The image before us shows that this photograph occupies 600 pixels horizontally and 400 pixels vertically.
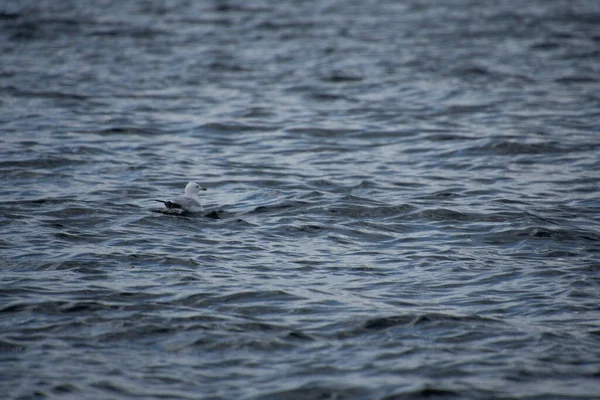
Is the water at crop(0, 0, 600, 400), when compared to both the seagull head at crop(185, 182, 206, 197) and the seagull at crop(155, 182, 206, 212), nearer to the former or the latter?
the seagull at crop(155, 182, 206, 212)

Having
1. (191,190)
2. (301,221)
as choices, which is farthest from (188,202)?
(301,221)

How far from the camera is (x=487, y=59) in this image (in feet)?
79.2

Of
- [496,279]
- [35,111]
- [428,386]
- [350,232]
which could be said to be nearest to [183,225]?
[350,232]

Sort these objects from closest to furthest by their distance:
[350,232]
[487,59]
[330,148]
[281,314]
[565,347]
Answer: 1. [565,347]
2. [281,314]
3. [350,232]
4. [330,148]
5. [487,59]

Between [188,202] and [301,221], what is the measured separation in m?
1.56

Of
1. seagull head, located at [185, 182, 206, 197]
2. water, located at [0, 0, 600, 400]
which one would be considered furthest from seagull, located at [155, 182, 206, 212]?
water, located at [0, 0, 600, 400]

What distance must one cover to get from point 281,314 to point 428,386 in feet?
6.51

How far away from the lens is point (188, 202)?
1184 cm

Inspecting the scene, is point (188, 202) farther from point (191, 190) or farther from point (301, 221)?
point (301, 221)

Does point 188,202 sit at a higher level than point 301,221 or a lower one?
higher

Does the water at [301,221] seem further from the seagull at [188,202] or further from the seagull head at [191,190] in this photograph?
the seagull head at [191,190]

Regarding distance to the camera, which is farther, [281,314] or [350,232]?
[350,232]

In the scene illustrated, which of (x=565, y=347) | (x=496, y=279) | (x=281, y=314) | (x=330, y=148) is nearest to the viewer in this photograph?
(x=565, y=347)

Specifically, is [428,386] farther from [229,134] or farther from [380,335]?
[229,134]
